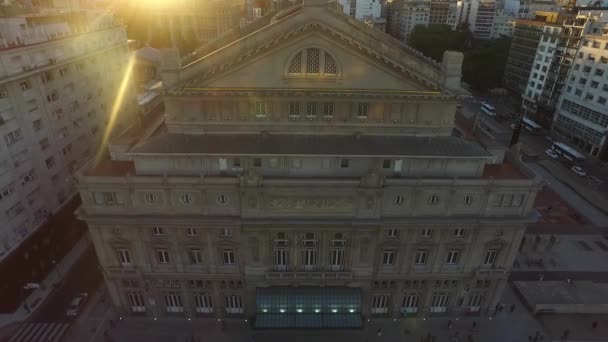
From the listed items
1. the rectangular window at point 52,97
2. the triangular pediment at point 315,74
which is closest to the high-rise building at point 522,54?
the triangular pediment at point 315,74

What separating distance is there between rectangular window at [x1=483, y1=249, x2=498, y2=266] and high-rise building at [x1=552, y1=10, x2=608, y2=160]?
67.6m

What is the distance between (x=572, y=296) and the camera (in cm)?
5553

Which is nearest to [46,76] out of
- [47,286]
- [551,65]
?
[47,286]

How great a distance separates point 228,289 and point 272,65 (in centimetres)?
2977

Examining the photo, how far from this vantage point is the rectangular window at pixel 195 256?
47.0 m

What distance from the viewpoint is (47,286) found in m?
55.8

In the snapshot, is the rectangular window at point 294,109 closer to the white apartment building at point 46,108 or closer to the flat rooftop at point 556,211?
the white apartment building at point 46,108

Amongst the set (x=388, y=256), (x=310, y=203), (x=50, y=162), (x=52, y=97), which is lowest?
(x=388, y=256)

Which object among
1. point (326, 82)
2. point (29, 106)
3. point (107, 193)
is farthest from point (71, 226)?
point (326, 82)

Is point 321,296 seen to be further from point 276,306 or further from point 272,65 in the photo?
point 272,65

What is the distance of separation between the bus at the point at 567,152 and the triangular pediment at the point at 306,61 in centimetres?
7050

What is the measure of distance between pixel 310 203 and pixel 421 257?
16862 millimetres

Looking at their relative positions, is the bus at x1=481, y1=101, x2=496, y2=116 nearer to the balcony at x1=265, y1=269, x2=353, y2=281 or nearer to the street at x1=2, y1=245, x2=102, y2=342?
the balcony at x1=265, y1=269, x2=353, y2=281

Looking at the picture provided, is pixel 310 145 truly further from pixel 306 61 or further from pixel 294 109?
pixel 306 61
